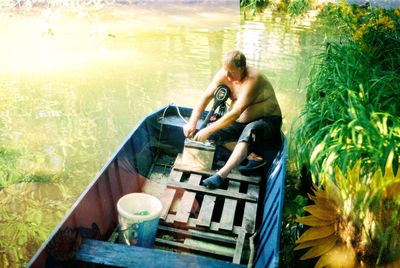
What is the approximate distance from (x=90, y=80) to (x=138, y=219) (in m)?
5.86

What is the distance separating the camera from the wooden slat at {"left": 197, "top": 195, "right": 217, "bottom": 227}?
3.50m

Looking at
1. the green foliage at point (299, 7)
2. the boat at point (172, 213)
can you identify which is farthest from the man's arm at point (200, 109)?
the green foliage at point (299, 7)

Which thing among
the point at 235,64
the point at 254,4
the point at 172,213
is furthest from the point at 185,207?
the point at 254,4

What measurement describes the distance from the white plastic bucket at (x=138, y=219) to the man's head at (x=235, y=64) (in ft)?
5.01

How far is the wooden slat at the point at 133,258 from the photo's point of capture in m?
2.67

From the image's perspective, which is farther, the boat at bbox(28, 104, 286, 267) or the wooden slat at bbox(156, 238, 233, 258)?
the wooden slat at bbox(156, 238, 233, 258)

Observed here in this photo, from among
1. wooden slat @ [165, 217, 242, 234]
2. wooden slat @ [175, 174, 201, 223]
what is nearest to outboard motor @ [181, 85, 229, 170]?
wooden slat @ [175, 174, 201, 223]

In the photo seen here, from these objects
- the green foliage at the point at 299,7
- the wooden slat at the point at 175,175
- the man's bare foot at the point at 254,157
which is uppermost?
the green foliage at the point at 299,7

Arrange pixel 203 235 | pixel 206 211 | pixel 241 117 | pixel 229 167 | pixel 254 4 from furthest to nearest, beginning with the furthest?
pixel 254 4 < pixel 241 117 < pixel 229 167 < pixel 206 211 < pixel 203 235

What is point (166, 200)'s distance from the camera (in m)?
3.78

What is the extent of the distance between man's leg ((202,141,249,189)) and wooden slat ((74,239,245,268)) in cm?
119

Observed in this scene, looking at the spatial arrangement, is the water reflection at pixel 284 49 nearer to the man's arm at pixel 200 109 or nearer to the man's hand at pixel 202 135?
the man's arm at pixel 200 109

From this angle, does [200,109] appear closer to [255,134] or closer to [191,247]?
[255,134]

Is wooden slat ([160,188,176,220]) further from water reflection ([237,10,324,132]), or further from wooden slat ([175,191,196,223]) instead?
water reflection ([237,10,324,132])
